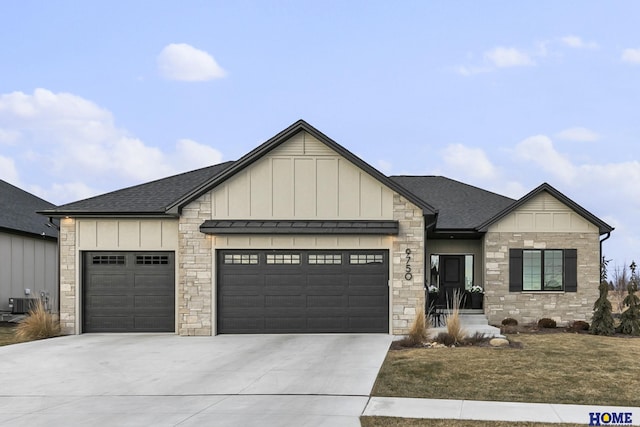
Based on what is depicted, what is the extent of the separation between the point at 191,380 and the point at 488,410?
536 cm

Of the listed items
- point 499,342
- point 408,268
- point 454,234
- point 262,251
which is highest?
point 454,234

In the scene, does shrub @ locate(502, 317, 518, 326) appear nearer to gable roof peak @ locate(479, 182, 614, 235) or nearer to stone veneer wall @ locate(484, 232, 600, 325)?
stone veneer wall @ locate(484, 232, 600, 325)

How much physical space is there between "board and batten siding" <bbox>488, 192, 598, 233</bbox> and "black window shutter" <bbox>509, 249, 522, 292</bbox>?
2.92 ft

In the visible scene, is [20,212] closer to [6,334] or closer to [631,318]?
[6,334]

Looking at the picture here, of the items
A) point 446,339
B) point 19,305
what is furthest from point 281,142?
point 19,305

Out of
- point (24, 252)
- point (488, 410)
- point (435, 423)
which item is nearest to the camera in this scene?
point (435, 423)

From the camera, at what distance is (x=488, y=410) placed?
9.17 metres

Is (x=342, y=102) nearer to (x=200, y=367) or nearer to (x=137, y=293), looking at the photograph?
(x=137, y=293)

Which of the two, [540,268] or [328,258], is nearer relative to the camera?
[328,258]

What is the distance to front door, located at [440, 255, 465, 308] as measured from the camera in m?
→ 24.4

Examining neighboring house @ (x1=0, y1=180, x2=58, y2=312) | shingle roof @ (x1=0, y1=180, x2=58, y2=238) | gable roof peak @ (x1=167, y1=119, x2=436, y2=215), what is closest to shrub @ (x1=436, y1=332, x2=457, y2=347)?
gable roof peak @ (x1=167, y1=119, x2=436, y2=215)

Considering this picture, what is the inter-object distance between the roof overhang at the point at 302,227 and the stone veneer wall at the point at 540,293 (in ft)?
20.5

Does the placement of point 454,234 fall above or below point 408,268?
above

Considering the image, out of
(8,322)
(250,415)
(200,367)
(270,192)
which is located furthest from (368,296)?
(8,322)
